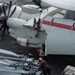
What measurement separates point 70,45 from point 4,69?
3.41 meters

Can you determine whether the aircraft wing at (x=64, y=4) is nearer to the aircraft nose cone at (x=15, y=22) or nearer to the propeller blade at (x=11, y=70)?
the aircraft nose cone at (x=15, y=22)

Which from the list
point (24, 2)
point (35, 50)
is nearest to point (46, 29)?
point (35, 50)

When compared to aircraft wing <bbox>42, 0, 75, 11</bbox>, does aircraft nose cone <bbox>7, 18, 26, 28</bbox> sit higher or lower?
lower

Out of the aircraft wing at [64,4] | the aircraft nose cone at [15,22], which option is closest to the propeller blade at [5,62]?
the aircraft nose cone at [15,22]

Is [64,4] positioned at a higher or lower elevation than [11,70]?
higher

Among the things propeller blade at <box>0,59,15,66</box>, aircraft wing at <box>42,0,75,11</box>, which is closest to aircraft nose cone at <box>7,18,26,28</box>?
aircraft wing at <box>42,0,75,11</box>

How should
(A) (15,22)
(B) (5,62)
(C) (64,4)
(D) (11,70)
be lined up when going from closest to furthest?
(D) (11,70) → (B) (5,62) → (C) (64,4) → (A) (15,22)

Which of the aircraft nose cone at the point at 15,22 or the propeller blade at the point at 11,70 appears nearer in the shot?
the propeller blade at the point at 11,70

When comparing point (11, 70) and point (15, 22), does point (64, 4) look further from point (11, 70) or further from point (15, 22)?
point (11, 70)

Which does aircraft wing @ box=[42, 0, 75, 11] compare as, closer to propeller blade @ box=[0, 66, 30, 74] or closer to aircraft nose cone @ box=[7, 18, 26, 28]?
aircraft nose cone @ box=[7, 18, 26, 28]

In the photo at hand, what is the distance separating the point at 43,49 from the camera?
14.4m

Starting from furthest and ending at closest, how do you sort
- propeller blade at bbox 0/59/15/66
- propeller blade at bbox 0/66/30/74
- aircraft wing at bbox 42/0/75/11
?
1. aircraft wing at bbox 42/0/75/11
2. propeller blade at bbox 0/59/15/66
3. propeller blade at bbox 0/66/30/74

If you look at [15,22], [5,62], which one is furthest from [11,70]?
[15,22]

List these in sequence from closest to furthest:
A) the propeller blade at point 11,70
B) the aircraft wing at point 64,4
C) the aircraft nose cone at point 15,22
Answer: the propeller blade at point 11,70 < the aircraft wing at point 64,4 < the aircraft nose cone at point 15,22
